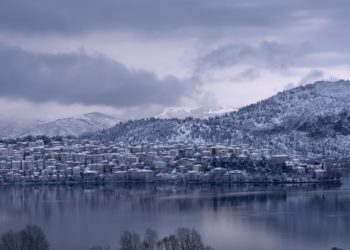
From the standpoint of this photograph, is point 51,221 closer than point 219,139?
Yes

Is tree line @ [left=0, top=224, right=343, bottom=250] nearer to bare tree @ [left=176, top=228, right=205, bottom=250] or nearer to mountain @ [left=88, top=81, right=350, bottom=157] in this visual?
bare tree @ [left=176, top=228, right=205, bottom=250]

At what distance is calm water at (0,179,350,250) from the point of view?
1539 cm

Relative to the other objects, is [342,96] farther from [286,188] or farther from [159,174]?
[286,188]

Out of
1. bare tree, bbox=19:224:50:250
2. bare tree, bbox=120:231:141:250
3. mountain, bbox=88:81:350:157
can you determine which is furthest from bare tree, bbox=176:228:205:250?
mountain, bbox=88:81:350:157

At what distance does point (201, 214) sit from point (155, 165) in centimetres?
1676

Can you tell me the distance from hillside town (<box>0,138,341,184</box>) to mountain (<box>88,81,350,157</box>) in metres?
4.13

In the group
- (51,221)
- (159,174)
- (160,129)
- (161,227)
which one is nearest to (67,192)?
(159,174)

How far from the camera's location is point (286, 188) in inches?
1056

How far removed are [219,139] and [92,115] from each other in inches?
3062

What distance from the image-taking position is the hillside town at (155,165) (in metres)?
31.2

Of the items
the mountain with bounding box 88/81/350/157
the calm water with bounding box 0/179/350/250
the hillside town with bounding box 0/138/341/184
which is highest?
the mountain with bounding box 88/81/350/157

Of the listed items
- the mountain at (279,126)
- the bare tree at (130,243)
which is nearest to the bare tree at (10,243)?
the bare tree at (130,243)

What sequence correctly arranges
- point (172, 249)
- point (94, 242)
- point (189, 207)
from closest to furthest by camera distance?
point (172, 249) < point (94, 242) < point (189, 207)

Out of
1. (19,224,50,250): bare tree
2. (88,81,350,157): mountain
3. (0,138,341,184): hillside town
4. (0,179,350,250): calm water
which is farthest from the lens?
(88,81,350,157): mountain
